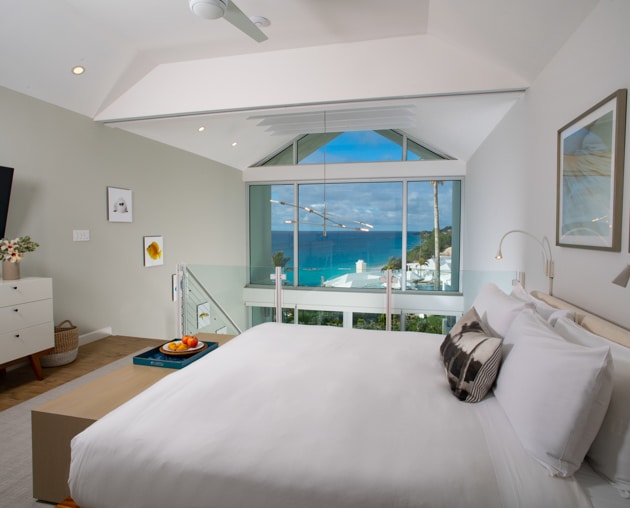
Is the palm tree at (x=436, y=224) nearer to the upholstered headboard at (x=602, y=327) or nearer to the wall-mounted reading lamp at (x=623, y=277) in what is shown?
the upholstered headboard at (x=602, y=327)

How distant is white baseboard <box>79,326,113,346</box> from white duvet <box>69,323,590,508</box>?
10.1 ft

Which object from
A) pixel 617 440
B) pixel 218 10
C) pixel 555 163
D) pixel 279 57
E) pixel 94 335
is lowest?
pixel 94 335

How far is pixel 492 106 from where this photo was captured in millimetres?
3635

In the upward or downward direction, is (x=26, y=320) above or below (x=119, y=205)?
below

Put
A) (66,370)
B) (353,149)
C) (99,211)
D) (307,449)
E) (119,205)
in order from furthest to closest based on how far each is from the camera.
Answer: (353,149) < (119,205) < (99,211) < (66,370) < (307,449)

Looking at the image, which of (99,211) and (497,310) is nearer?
(497,310)

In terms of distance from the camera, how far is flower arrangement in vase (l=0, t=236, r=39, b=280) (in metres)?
3.19

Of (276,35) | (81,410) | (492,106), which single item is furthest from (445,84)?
(81,410)

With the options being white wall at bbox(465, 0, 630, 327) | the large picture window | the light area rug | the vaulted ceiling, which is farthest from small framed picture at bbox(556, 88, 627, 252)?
the large picture window

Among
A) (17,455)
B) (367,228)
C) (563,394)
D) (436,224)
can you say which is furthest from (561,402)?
(367,228)

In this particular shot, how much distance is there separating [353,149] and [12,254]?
5022mm

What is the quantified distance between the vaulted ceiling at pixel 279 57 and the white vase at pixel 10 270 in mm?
1573

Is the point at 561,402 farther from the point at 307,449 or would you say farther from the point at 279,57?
the point at 279,57

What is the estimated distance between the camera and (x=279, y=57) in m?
3.71
